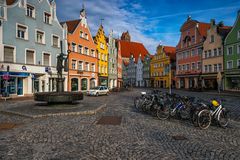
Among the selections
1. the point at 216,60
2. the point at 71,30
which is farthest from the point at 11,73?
the point at 216,60

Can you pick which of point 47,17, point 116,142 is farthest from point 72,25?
point 116,142

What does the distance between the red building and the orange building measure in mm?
21640

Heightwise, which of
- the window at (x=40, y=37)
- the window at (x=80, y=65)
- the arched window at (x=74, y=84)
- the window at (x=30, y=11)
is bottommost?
the arched window at (x=74, y=84)

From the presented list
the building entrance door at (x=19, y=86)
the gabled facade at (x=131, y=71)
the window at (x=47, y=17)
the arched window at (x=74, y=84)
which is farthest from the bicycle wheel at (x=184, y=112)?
the gabled facade at (x=131, y=71)

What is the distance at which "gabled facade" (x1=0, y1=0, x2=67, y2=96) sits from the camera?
2309 centimetres

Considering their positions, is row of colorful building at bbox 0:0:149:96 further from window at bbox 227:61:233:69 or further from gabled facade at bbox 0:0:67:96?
window at bbox 227:61:233:69

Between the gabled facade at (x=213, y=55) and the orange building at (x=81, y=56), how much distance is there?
919 inches

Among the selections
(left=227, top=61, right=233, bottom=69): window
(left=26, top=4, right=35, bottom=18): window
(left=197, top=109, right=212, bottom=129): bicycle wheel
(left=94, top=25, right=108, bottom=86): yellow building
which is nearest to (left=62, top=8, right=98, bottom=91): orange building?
(left=94, top=25, right=108, bottom=86): yellow building

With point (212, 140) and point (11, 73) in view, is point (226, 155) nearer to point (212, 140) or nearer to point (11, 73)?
point (212, 140)

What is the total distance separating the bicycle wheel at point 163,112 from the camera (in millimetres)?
10040

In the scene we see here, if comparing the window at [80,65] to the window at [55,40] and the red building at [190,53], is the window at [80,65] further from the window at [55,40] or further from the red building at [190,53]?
the red building at [190,53]

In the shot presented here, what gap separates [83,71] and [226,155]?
3401 centimetres

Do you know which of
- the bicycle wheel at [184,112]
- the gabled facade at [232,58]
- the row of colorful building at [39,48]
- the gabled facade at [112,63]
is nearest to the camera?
the bicycle wheel at [184,112]

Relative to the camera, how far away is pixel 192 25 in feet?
155
